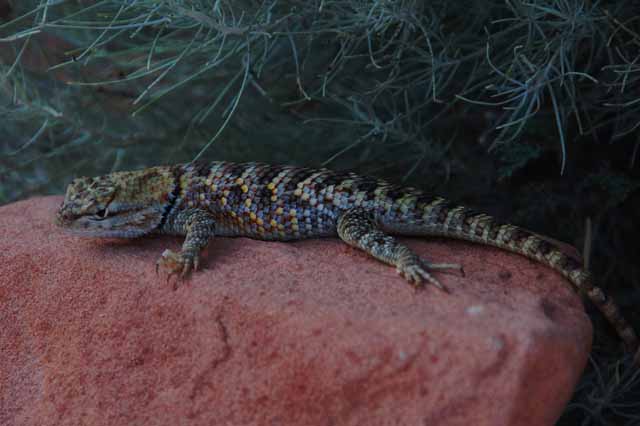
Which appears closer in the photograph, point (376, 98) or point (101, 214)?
point (101, 214)

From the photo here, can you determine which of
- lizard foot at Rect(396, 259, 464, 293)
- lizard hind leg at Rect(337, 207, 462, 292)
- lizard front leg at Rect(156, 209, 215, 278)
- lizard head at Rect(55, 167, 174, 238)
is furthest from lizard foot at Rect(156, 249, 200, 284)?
lizard foot at Rect(396, 259, 464, 293)

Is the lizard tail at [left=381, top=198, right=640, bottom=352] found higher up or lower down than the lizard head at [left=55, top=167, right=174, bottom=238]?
higher up

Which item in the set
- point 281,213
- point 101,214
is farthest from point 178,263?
point 281,213

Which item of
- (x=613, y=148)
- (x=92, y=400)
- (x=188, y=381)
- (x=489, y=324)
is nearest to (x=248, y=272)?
(x=188, y=381)

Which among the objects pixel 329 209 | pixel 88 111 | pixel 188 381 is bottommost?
pixel 88 111

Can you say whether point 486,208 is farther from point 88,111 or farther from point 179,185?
point 88,111

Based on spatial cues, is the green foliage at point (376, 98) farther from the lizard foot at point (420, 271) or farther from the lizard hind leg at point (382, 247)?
the lizard foot at point (420, 271)

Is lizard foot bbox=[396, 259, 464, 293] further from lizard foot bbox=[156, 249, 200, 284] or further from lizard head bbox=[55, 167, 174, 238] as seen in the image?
lizard head bbox=[55, 167, 174, 238]

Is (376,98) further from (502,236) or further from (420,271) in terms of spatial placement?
(420,271)
